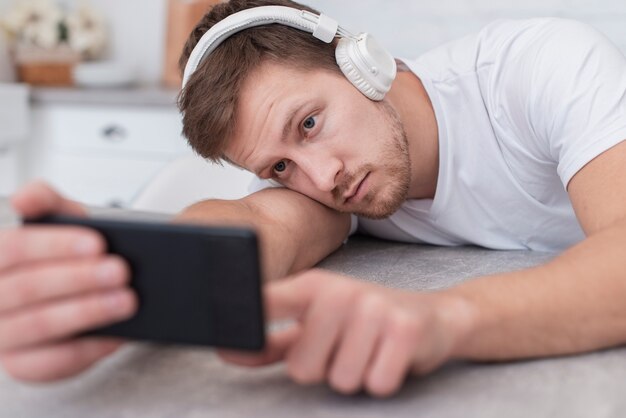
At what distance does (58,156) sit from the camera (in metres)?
3.09

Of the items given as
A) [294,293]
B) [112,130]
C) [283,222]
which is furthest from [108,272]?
[112,130]

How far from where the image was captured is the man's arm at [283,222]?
1070 millimetres

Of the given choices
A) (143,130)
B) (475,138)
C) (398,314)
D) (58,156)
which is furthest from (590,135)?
(58,156)

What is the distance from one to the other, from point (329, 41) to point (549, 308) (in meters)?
0.70

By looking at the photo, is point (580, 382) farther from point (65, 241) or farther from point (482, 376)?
point (65, 241)

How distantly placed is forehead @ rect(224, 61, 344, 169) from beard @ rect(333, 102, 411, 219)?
11 centimetres

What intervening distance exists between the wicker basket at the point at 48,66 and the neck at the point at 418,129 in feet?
7.36

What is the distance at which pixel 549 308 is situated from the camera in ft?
2.26

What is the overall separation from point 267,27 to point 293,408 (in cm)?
85

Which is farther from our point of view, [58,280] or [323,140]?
[323,140]

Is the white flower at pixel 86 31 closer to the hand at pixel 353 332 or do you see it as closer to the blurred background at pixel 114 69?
the blurred background at pixel 114 69

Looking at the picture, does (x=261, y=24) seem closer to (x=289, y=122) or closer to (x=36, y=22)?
(x=289, y=122)

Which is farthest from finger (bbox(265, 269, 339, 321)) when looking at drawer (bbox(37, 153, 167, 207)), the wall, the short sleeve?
drawer (bbox(37, 153, 167, 207))

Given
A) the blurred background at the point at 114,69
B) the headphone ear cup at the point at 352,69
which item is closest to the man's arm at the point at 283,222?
the headphone ear cup at the point at 352,69
